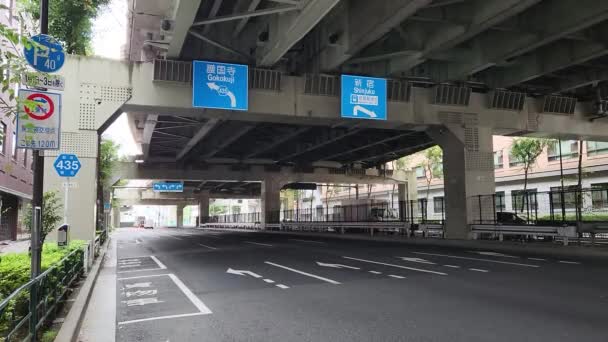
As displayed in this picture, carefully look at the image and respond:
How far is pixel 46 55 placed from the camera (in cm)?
714

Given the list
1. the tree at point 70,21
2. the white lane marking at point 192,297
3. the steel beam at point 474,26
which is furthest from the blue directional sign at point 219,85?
the white lane marking at point 192,297

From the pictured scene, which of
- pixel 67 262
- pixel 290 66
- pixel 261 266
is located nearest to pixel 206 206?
pixel 290 66

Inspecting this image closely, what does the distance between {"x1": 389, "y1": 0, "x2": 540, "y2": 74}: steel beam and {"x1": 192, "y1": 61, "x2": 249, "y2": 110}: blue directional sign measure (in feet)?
22.0

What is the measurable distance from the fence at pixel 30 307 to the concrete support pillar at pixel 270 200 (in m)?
42.5

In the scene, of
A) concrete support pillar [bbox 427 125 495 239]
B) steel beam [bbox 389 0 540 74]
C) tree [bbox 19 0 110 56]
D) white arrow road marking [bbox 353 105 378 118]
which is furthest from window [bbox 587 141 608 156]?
tree [bbox 19 0 110 56]

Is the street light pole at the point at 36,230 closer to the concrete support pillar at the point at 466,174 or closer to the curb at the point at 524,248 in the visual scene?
the curb at the point at 524,248

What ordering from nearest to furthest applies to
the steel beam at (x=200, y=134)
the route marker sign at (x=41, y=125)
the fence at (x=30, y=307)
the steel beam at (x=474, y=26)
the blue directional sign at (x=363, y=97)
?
1. the fence at (x=30, y=307)
2. the route marker sign at (x=41, y=125)
3. the steel beam at (x=474, y=26)
4. the blue directional sign at (x=363, y=97)
5. the steel beam at (x=200, y=134)

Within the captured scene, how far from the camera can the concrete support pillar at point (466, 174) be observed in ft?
81.8

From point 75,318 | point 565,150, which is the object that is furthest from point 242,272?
point 565,150

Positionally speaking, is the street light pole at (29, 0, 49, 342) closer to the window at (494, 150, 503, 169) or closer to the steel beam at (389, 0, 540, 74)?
the steel beam at (389, 0, 540, 74)

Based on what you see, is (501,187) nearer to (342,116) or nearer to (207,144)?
(207,144)

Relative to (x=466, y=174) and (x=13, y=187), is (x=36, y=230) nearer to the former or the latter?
(x=466, y=174)

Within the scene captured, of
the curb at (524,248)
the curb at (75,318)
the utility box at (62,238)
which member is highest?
the utility box at (62,238)

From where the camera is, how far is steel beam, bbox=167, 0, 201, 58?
1405 centimetres
